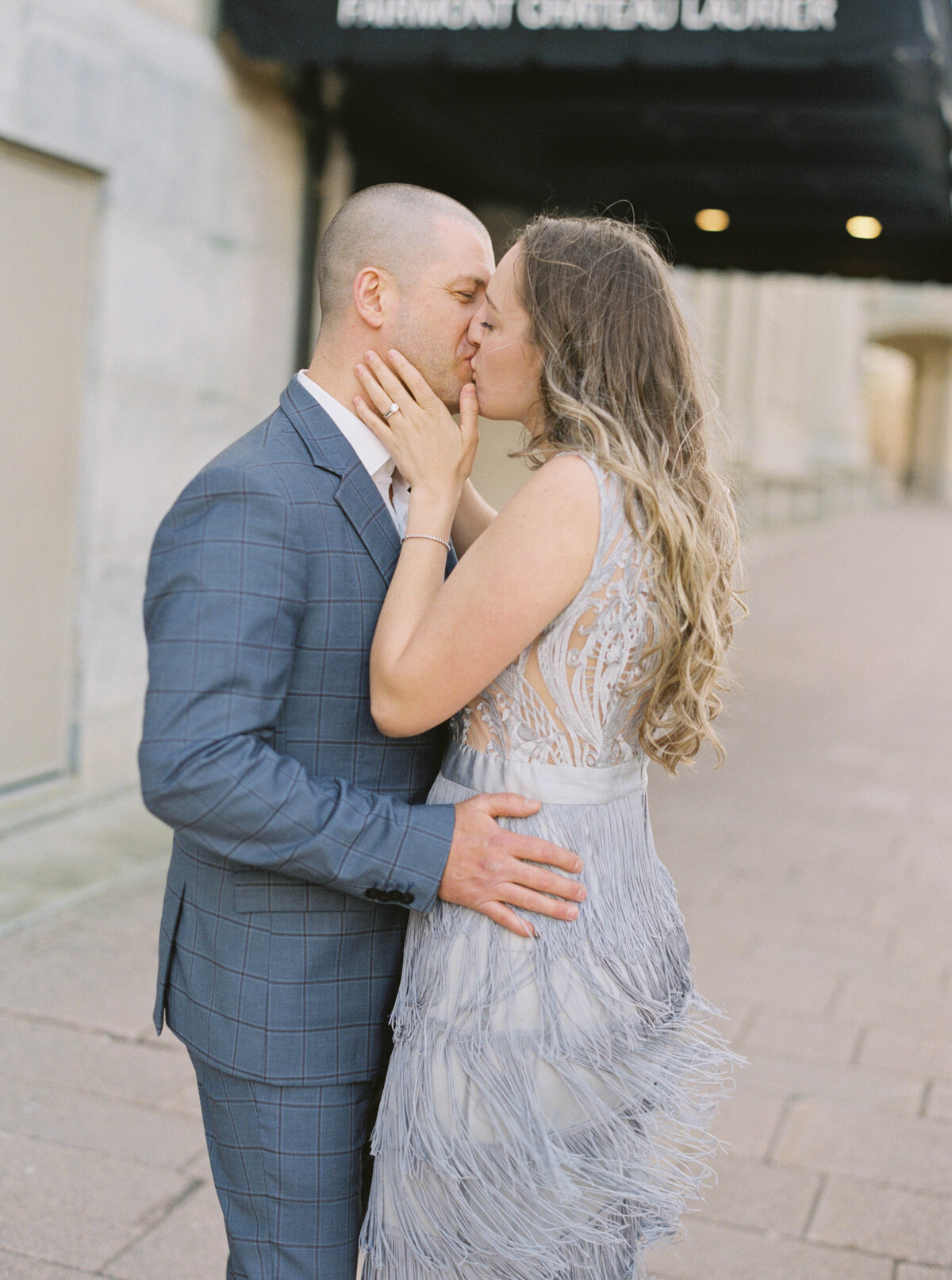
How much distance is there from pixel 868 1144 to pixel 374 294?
257 centimetres

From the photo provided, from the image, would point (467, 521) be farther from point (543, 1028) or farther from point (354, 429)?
point (543, 1028)

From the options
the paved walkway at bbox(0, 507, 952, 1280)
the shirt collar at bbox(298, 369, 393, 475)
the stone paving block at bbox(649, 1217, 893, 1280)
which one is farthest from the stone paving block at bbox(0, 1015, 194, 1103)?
the shirt collar at bbox(298, 369, 393, 475)

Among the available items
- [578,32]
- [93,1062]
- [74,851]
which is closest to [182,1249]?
[93,1062]

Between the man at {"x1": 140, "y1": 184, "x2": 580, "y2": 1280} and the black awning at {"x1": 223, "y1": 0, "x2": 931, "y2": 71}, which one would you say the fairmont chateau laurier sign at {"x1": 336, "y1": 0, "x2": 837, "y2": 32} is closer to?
the black awning at {"x1": 223, "y1": 0, "x2": 931, "y2": 71}

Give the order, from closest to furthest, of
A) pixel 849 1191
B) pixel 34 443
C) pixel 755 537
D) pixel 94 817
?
pixel 849 1191, pixel 34 443, pixel 94 817, pixel 755 537

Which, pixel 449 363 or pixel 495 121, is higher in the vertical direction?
pixel 495 121

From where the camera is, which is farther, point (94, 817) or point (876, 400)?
point (876, 400)

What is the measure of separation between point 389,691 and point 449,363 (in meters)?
0.51

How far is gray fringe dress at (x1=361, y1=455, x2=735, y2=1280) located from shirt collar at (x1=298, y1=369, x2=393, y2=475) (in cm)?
34

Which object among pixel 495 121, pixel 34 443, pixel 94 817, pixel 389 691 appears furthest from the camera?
pixel 495 121

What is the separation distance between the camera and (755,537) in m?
21.9

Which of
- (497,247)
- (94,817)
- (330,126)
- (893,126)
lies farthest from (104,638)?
(497,247)

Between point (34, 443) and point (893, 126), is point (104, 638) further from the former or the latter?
point (893, 126)

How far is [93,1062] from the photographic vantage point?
3482 millimetres
